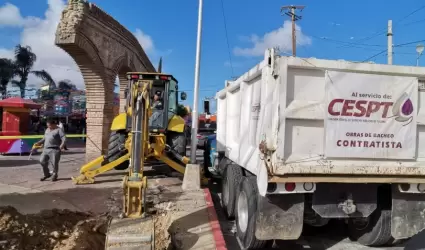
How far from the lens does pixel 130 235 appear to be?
4137mm

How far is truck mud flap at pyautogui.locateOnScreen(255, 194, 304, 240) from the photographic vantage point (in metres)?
4.48

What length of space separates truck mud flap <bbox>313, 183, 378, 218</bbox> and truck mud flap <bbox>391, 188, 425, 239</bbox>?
329 millimetres

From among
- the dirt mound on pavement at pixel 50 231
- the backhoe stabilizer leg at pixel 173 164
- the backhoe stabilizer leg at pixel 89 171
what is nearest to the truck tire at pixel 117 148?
the backhoe stabilizer leg at pixel 89 171

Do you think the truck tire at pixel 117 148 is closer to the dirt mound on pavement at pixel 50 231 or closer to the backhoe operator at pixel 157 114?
the backhoe operator at pixel 157 114

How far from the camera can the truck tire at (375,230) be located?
5.04 m

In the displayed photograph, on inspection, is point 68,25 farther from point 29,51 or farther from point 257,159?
point 29,51

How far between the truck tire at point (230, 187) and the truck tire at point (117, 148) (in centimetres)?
350

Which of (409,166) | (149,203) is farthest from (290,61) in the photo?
(149,203)

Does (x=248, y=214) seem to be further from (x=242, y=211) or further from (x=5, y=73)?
(x=5, y=73)

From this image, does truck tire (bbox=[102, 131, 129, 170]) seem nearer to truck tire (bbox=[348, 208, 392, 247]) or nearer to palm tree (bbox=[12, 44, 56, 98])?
truck tire (bbox=[348, 208, 392, 247])

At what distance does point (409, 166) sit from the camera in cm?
458

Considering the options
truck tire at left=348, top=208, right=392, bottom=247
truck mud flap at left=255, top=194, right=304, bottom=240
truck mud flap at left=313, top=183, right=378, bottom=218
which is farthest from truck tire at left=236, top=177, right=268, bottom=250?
truck tire at left=348, top=208, right=392, bottom=247

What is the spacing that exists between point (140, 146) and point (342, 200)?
271 cm

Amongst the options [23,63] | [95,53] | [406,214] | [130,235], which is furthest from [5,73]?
[406,214]
